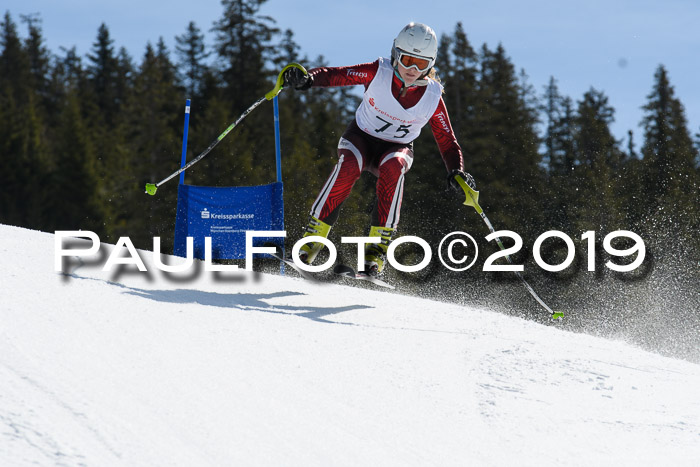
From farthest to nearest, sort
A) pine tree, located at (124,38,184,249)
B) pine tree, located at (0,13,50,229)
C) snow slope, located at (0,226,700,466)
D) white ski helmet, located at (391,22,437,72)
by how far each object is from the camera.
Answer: pine tree, located at (0,13,50,229) < pine tree, located at (124,38,184,249) < white ski helmet, located at (391,22,437,72) < snow slope, located at (0,226,700,466)

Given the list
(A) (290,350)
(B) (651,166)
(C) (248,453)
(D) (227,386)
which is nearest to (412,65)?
(A) (290,350)

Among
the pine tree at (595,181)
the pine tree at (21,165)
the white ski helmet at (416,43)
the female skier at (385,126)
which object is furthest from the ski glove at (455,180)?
the pine tree at (21,165)

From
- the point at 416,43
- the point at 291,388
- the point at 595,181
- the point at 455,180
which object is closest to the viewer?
the point at 291,388

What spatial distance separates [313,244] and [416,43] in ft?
5.70

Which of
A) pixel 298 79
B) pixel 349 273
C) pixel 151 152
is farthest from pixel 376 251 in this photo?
pixel 151 152

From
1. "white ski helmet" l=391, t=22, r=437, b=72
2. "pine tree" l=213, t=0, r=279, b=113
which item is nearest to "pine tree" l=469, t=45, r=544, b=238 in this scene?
"pine tree" l=213, t=0, r=279, b=113

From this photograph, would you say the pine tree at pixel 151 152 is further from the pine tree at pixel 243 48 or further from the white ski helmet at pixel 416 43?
the white ski helmet at pixel 416 43

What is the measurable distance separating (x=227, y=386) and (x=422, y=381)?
0.95 m

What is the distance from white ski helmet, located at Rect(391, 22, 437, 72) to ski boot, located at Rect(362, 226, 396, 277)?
1.32 meters

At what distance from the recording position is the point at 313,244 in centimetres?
571

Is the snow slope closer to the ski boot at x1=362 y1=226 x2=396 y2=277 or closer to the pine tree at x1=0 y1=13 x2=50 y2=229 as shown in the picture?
the ski boot at x1=362 y1=226 x2=396 y2=277

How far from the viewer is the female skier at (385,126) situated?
17.5 feet

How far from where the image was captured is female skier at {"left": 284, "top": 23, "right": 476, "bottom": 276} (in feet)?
17.5

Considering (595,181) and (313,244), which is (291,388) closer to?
(313,244)
